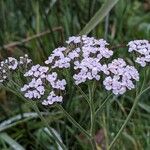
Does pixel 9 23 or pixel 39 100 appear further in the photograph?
pixel 9 23

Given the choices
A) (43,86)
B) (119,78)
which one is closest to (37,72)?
(43,86)

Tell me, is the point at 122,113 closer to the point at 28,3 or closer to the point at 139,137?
the point at 139,137

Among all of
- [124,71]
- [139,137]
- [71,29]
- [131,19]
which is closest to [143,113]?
[139,137]

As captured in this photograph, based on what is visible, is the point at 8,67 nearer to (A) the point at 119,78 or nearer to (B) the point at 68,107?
(A) the point at 119,78

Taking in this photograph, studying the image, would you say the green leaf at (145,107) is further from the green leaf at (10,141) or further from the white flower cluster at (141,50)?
the white flower cluster at (141,50)

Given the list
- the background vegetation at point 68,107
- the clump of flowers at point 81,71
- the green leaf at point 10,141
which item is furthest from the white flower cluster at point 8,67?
the green leaf at point 10,141

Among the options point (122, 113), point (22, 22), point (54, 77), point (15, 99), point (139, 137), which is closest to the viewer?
point (54, 77)
